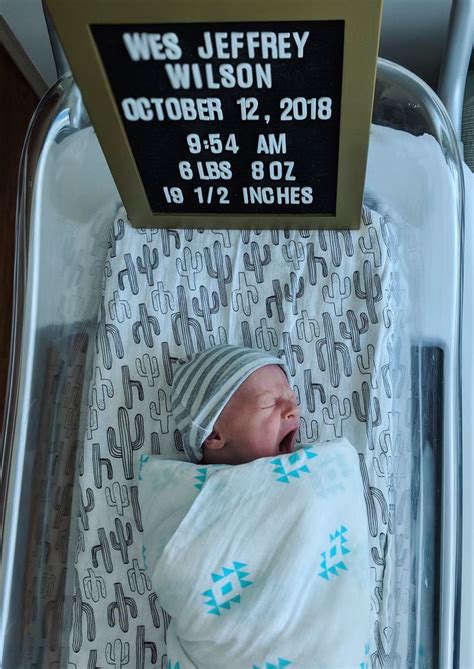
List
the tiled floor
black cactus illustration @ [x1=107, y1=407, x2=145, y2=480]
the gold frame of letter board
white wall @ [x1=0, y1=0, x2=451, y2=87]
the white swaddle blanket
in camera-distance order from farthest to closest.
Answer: the tiled floor
white wall @ [x1=0, y1=0, x2=451, y2=87]
black cactus illustration @ [x1=107, y1=407, x2=145, y2=480]
the white swaddle blanket
the gold frame of letter board

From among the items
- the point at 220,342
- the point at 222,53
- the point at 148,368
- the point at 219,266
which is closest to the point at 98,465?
the point at 148,368

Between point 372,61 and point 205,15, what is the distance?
205 millimetres

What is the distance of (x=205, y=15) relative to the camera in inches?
30.1

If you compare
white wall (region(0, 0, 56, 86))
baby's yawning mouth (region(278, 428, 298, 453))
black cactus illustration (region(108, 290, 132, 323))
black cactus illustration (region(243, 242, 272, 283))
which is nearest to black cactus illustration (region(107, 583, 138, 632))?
baby's yawning mouth (region(278, 428, 298, 453))

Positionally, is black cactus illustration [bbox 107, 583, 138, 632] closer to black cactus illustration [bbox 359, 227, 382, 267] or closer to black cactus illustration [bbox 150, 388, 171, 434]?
black cactus illustration [bbox 150, 388, 171, 434]

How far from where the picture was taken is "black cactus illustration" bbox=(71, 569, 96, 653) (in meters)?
1.07

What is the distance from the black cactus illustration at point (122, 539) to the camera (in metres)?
Answer: 1.10

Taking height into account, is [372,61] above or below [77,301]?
above

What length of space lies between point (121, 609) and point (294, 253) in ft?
2.04

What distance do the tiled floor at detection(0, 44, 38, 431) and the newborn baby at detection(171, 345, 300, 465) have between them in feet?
2.70

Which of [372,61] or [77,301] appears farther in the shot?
[77,301]

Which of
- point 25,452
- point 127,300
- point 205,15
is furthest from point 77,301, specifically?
point 205,15

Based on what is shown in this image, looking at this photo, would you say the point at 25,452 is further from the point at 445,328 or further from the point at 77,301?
the point at 445,328

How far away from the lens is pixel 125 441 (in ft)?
3.73
